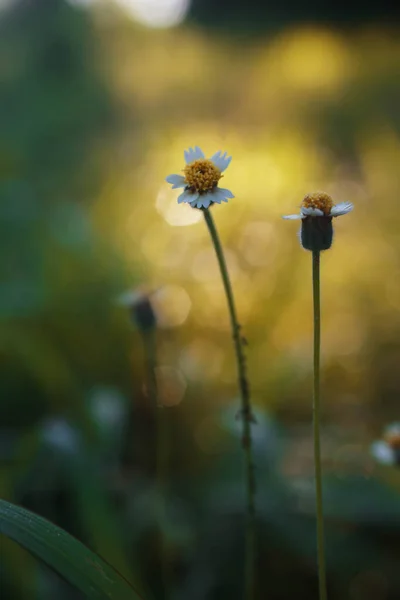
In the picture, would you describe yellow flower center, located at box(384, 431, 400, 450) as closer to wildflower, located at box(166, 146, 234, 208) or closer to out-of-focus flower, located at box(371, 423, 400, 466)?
out-of-focus flower, located at box(371, 423, 400, 466)

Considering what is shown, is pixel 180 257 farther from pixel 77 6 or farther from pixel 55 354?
pixel 77 6

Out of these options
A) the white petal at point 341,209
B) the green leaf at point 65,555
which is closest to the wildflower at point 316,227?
the white petal at point 341,209

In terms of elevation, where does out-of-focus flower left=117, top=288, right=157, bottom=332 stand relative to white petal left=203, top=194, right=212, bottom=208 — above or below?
above

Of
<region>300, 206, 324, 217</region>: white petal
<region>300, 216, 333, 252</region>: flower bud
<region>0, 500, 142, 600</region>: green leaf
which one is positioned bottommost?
<region>0, 500, 142, 600</region>: green leaf

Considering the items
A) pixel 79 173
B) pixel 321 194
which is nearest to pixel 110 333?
pixel 321 194

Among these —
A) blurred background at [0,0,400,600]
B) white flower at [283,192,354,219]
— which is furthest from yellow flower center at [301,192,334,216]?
blurred background at [0,0,400,600]

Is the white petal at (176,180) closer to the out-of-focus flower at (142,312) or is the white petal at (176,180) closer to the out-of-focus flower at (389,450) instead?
the out-of-focus flower at (142,312)
